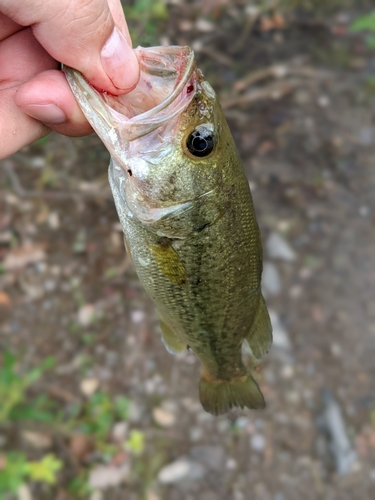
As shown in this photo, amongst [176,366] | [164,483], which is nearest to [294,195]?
[176,366]

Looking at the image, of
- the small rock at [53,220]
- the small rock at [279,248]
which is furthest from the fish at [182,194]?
the small rock at [279,248]

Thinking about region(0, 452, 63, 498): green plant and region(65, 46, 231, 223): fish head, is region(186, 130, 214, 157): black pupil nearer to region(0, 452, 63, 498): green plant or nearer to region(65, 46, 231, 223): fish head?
region(65, 46, 231, 223): fish head

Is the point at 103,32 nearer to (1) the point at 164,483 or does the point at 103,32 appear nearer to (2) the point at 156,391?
(2) the point at 156,391

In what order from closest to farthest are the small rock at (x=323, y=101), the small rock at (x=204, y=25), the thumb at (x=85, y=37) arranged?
the thumb at (x=85, y=37)
the small rock at (x=204, y=25)
the small rock at (x=323, y=101)

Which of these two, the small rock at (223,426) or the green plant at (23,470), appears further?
the small rock at (223,426)

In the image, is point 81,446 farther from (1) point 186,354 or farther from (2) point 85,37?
(2) point 85,37

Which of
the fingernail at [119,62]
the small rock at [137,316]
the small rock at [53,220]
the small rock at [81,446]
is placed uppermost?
the fingernail at [119,62]

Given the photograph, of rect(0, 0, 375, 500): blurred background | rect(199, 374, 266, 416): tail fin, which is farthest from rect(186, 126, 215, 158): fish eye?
rect(0, 0, 375, 500): blurred background

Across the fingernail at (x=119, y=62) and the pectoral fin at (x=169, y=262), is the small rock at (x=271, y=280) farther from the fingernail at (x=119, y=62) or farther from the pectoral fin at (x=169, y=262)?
the fingernail at (x=119, y=62)
